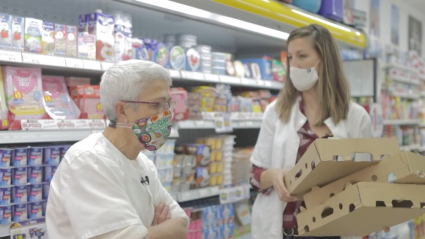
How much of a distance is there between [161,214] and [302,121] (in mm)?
925

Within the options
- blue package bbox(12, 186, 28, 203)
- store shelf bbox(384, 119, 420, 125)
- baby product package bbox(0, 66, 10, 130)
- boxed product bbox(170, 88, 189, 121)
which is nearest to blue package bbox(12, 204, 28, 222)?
blue package bbox(12, 186, 28, 203)

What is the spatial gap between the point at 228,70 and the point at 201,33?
15.3 inches

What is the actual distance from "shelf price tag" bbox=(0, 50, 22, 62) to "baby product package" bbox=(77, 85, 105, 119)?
19.5 inches

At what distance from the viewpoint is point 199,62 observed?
353cm

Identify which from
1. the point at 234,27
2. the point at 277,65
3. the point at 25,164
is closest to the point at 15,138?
the point at 25,164

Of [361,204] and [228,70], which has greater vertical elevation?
[228,70]

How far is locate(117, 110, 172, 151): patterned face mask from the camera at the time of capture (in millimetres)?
1850

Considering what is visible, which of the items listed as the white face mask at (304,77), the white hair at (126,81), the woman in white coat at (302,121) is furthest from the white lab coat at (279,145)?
the white hair at (126,81)

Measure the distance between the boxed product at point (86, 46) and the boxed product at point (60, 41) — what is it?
0.32 feet

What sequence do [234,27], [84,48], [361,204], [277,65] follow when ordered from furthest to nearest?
[277,65] → [234,27] → [84,48] → [361,204]

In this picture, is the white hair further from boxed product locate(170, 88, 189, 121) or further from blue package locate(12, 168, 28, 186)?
boxed product locate(170, 88, 189, 121)

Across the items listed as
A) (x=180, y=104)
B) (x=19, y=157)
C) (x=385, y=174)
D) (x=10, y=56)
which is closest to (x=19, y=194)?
(x=19, y=157)

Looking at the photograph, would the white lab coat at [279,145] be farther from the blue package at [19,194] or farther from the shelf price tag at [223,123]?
the blue package at [19,194]

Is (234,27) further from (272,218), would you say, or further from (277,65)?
(272,218)
